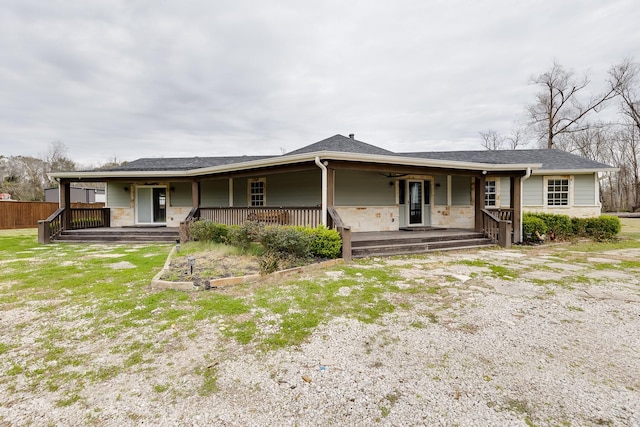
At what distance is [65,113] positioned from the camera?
1792 cm

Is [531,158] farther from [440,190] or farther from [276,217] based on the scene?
[276,217]

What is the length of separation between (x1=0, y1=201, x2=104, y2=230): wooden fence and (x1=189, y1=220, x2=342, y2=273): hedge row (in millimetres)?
14851

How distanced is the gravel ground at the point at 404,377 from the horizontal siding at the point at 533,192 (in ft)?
34.6

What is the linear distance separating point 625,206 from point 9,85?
43.1 meters

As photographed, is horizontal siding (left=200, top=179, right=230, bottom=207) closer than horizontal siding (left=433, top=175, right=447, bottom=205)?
No

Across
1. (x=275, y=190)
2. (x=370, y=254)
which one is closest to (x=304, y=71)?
(x=275, y=190)

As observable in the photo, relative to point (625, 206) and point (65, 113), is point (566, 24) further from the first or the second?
point (65, 113)

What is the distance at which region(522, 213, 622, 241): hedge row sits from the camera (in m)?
9.76

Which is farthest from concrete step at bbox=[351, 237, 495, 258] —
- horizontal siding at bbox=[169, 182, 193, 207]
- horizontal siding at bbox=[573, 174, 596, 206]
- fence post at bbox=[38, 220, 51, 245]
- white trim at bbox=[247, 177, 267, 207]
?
fence post at bbox=[38, 220, 51, 245]

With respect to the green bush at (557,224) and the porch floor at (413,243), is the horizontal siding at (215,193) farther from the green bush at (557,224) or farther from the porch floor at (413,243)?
the green bush at (557,224)

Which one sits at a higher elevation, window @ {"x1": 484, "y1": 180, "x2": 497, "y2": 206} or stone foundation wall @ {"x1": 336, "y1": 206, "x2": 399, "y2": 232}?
window @ {"x1": 484, "y1": 180, "x2": 497, "y2": 206}

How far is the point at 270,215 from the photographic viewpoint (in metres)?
8.19

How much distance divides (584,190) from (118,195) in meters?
20.1

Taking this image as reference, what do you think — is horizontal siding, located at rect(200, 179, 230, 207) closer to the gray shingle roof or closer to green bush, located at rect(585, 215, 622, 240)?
the gray shingle roof
